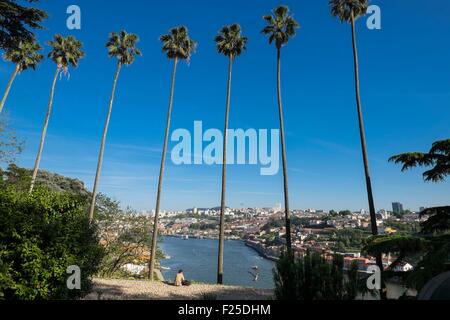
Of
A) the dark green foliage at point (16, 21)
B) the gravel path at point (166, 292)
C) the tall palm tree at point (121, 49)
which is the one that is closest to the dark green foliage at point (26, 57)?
the tall palm tree at point (121, 49)

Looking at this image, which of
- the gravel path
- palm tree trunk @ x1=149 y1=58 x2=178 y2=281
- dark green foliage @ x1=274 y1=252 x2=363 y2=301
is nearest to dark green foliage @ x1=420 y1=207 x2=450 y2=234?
dark green foliage @ x1=274 y1=252 x2=363 y2=301

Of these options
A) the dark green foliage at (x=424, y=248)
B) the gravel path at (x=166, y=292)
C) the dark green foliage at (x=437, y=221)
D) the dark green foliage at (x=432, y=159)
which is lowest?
the gravel path at (x=166, y=292)

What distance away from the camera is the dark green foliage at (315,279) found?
9305 millimetres

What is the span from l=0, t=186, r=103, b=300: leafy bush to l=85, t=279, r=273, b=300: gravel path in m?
3.60

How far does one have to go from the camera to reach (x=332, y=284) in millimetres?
9305

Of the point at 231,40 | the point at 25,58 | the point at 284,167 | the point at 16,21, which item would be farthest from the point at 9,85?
the point at 284,167

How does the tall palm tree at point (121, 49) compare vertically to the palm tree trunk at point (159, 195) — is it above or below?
above

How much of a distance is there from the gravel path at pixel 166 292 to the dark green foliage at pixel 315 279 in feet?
11.9

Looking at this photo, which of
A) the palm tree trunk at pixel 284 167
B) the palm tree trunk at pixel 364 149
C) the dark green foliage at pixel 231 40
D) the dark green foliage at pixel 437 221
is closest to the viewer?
the dark green foliage at pixel 437 221

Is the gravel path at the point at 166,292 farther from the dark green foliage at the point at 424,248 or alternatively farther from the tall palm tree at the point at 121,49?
the tall palm tree at the point at 121,49

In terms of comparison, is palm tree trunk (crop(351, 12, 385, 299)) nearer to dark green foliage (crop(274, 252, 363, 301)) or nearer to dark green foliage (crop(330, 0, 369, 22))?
dark green foliage (crop(330, 0, 369, 22))
